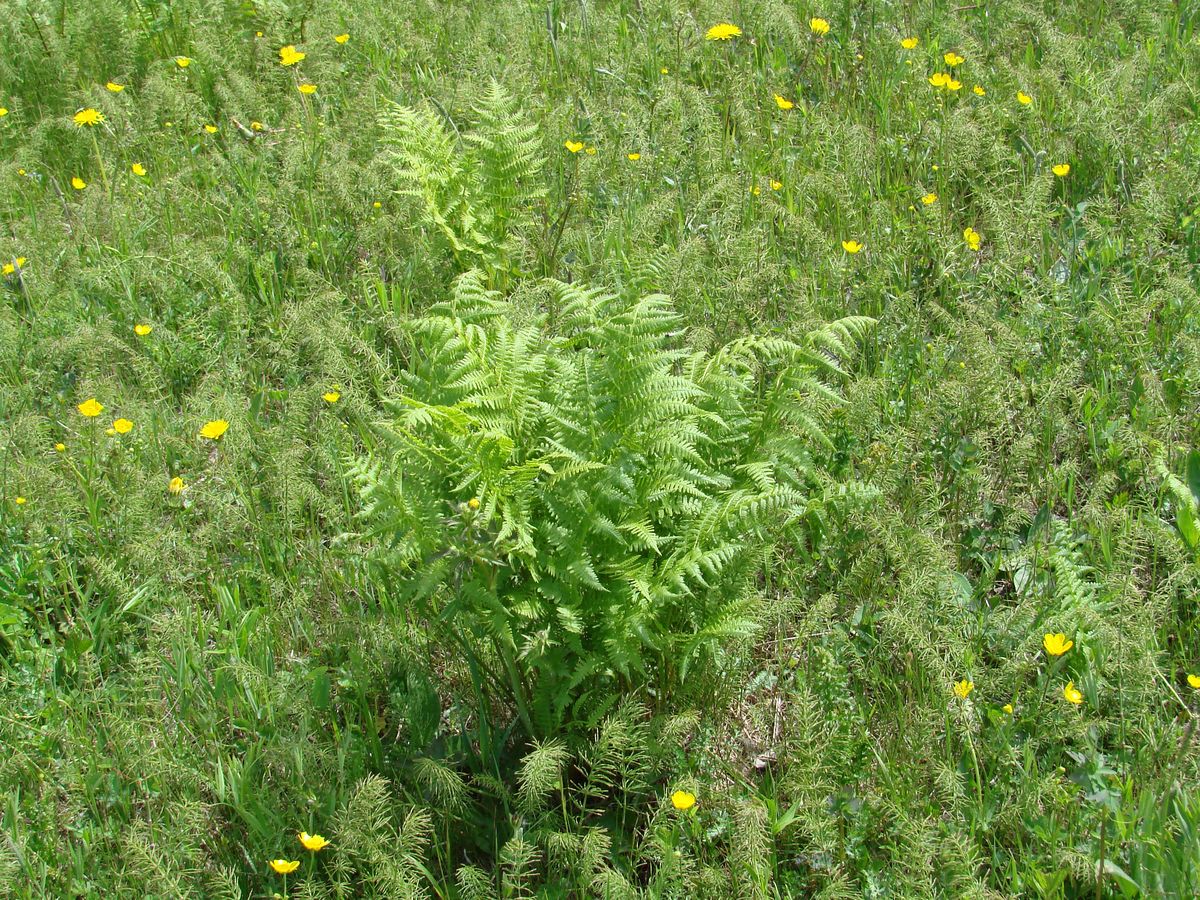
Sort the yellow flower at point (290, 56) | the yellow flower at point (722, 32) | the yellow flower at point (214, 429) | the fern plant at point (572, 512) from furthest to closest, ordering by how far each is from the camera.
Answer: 1. the yellow flower at point (290, 56)
2. the yellow flower at point (722, 32)
3. the yellow flower at point (214, 429)
4. the fern plant at point (572, 512)

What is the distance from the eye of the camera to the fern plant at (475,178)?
13.4 ft

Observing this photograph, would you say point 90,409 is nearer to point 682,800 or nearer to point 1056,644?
point 682,800

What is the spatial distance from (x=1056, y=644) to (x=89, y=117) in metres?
4.66

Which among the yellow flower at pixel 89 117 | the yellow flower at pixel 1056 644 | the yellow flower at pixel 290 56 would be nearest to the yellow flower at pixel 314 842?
the yellow flower at pixel 1056 644

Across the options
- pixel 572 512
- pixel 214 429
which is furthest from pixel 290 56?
pixel 572 512

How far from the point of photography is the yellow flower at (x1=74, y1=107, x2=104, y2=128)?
5.00m

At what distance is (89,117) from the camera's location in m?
5.01

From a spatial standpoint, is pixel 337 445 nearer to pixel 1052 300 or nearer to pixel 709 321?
pixel 709 321

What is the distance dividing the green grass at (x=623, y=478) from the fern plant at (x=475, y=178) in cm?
2

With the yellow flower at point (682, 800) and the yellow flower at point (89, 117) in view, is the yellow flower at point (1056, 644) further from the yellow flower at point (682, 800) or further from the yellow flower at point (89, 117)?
the yellow flower at point (89, 117)

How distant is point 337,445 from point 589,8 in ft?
11.3

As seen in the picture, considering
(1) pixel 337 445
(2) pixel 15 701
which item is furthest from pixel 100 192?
(2) pixel 15 701

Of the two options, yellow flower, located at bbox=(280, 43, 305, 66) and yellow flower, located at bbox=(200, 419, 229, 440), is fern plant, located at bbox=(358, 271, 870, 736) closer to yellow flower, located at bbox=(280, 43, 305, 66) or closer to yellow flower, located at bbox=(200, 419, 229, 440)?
yellow flower, located at bbox=(200, 419, 229, 440)

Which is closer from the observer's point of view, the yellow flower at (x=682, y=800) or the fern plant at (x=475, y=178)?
the yellow flower at (x=682, y=800)
